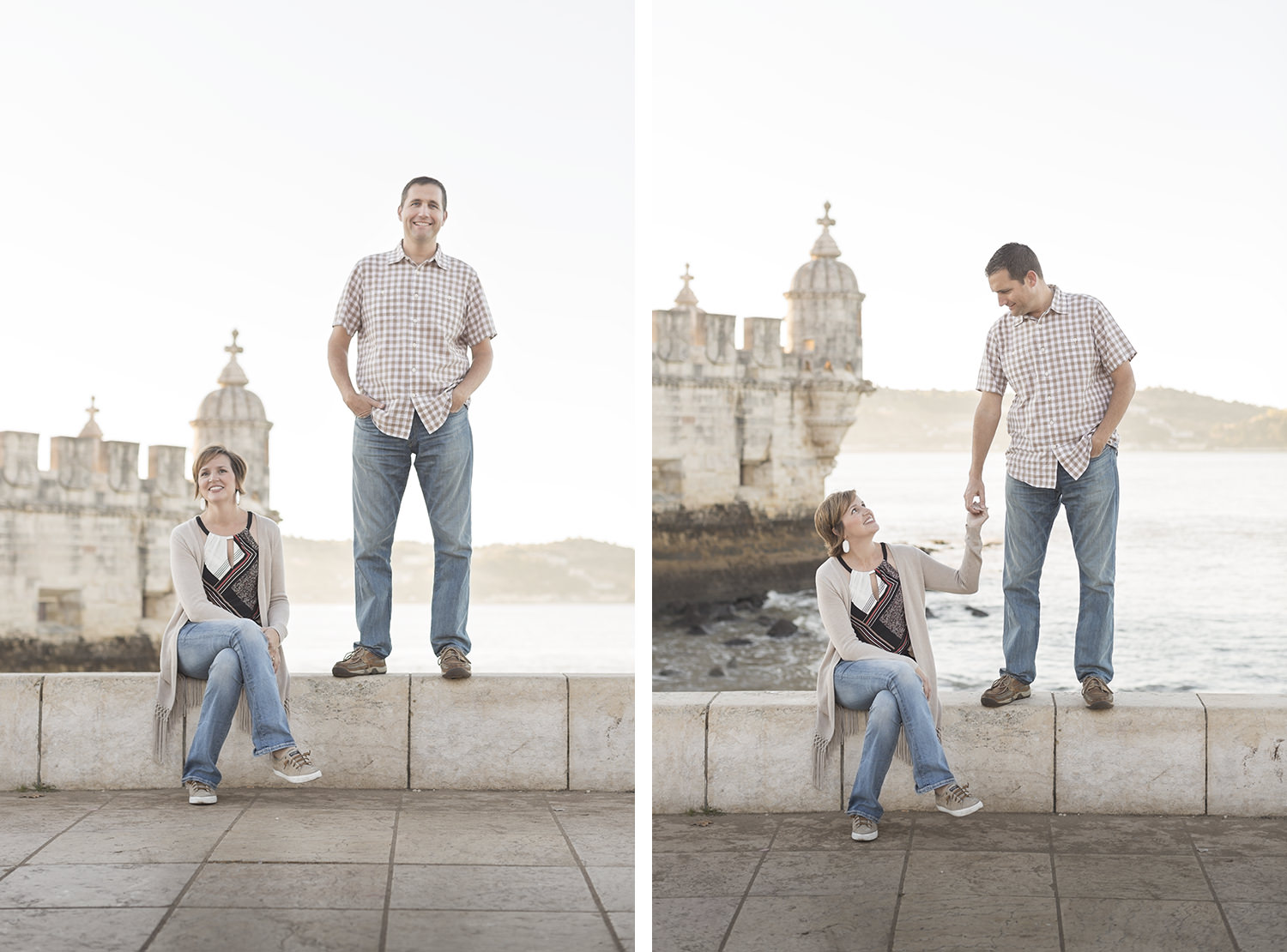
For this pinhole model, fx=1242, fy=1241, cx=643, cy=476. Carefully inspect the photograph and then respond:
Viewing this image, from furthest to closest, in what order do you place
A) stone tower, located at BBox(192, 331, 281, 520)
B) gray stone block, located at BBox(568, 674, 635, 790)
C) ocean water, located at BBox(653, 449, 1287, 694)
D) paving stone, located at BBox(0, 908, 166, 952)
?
ocean water, located at BBox(653, 449, 1287, 694), stone tower, located at BBox(192, 331, 281, 520), gray stone block, located at BBox(568, 674, 635, 790), paving stone, located at BBox(0, 908, 166, 952)

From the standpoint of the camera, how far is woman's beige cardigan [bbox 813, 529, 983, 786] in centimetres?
298

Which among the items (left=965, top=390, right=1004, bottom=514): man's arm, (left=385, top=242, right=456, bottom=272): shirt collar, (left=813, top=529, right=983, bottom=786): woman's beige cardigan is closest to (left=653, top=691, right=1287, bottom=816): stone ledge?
(left=813, top=529, right=983, bottom=786): woman's beige cardigan

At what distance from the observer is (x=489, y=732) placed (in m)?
3.42

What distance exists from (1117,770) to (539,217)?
25251 mm

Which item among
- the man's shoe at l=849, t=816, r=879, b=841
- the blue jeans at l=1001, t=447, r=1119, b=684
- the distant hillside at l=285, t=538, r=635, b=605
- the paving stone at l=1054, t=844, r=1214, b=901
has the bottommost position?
the distant hillside at l=285, t=538, r=635, b=605

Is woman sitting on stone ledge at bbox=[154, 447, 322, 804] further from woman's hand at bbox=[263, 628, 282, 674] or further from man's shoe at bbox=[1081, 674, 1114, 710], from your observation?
man's shoe at bbox=[1081, 674, 1114, 710]

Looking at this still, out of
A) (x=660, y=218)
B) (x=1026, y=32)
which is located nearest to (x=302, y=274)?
(x=660, y=218)

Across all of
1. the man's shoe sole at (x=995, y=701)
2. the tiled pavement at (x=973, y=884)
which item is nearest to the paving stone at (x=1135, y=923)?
the tiled pavement at (x=973, y=884)

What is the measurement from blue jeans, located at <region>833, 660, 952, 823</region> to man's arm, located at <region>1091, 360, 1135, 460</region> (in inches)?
28.9

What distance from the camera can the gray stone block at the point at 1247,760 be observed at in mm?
3037

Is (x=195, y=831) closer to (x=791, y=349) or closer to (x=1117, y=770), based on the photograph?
(x=1117, y=770)

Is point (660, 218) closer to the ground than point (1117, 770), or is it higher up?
higher up

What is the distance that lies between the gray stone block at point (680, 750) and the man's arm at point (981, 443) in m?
0.87

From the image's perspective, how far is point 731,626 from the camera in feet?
65.3
